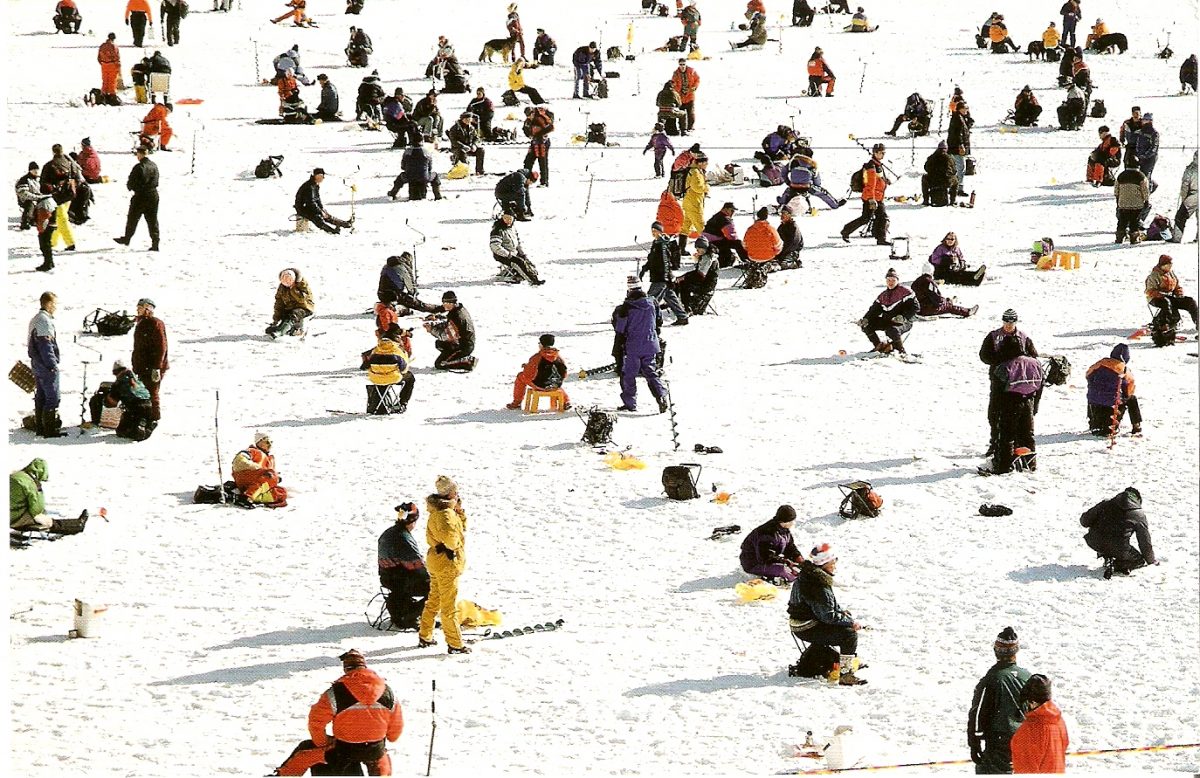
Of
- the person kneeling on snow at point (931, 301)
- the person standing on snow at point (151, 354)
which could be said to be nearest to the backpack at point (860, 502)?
the person kneeling on snow at point (931, 301)

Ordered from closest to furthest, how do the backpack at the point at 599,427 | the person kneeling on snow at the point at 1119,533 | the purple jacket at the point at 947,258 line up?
the person kneeling on snow at the point at 1119,533
the backpack at the point at 599,427
the purple jacket at the point at 947,258

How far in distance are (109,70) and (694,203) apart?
14146 mm

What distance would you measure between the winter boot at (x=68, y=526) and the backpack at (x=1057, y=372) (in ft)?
35.7

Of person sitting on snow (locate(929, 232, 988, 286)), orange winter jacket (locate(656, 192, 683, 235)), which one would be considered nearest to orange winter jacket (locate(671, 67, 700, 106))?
orange winter jacket (locate(656, 192, 683, 235))

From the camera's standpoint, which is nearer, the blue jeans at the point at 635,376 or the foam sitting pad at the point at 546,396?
the blue jeans at the point at 635,376

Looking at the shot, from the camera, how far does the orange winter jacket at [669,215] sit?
2716cm

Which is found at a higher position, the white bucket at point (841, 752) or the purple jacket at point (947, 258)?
the purple jacket at point (947, 258)

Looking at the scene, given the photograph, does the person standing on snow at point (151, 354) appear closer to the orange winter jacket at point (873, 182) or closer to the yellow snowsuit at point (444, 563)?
the yellow snowsuit at point (444, 563)

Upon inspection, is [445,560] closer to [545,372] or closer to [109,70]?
[545,372]

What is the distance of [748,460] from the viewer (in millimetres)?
19656

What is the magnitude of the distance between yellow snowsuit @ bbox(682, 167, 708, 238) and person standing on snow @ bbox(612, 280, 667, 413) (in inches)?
271

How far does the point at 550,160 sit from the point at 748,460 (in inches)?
603

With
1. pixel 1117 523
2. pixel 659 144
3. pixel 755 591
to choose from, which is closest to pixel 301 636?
pixel 755 591

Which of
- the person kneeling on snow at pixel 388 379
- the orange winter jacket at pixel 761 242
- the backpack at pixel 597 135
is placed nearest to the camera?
the person kneeling on snow at pixel 388 379
